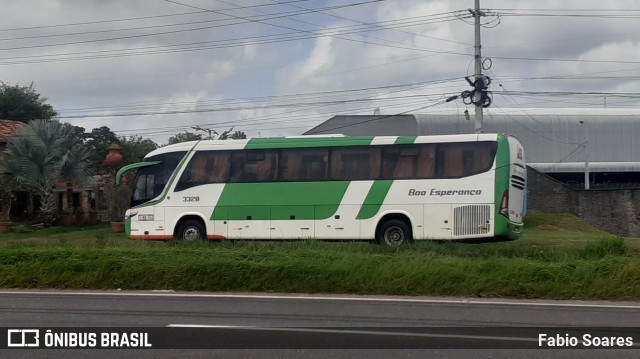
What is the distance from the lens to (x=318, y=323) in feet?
27.2

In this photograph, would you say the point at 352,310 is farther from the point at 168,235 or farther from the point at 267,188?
the point at 168,235

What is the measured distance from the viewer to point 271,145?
1870cm

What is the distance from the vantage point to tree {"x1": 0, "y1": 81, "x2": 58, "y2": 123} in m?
50.9

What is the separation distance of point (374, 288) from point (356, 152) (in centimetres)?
763

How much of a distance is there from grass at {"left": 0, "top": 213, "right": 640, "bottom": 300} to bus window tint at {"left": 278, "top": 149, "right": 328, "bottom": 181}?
525 centimetres

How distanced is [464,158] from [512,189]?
1514 millimetres

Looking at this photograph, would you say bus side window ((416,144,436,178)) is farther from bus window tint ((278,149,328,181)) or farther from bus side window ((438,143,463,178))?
bus window tint ((278,149,328,181))

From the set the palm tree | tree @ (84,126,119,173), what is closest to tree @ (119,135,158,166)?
tree @ (84,126,119,173)

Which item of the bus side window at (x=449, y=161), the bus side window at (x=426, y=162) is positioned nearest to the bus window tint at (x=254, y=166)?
the bus side window at (x=426, y=162)

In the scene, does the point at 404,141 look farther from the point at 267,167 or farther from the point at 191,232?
the point at 191,232

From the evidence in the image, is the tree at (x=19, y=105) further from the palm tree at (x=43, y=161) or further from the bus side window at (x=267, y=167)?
the bus side window at (x=267, y=167)

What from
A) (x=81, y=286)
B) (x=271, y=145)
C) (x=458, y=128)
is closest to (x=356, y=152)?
(x=271, y=145)

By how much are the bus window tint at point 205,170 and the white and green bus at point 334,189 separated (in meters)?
0.03

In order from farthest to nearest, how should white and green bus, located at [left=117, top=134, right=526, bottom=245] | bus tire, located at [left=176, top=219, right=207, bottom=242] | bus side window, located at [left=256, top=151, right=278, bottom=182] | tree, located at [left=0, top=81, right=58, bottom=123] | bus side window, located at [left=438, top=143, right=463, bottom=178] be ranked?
tree, located at [left=0, top=81, right=58, bottom=123]
bus tire, located at [left=176, top=219, right=207, bottom=242]
bus side window, located at [left=256, top=151, right=278, bottom=182]
bus side window, located at [left=438, top=143, right=463, bottom=178]
white and green bus, located at [left=117, top=134, right=526, bottom=245]
